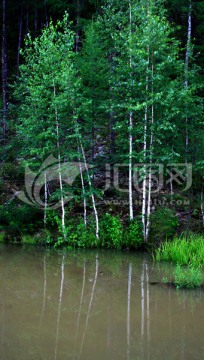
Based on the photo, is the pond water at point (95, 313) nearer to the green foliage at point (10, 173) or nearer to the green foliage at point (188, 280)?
the green foliage at point (188, 280)

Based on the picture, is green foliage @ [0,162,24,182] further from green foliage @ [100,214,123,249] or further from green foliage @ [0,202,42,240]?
green foliage @ [100,214,123,249]

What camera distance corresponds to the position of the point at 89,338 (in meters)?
6.05

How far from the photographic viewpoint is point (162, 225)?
508 inches

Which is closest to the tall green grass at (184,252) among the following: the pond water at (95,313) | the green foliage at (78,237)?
the pond water at (95,313)

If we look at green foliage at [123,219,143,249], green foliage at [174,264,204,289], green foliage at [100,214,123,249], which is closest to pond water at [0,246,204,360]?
green foliage at [174,264,204,289]

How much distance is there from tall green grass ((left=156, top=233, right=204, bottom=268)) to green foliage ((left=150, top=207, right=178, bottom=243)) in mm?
988

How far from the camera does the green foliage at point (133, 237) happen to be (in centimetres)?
1293

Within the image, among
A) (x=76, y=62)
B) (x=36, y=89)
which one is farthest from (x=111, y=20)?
(x=36, y=89)

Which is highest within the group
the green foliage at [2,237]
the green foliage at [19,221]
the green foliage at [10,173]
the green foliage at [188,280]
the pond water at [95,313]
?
the green foliage at [10,173]

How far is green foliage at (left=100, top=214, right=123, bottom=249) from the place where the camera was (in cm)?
1305

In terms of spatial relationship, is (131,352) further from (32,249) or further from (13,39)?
(13,39)

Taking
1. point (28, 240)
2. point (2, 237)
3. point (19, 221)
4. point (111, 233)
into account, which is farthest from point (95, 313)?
point (2, 237)

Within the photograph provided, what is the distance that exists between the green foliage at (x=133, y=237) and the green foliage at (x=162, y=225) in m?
0.40

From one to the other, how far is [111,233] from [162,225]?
1.74 metres
